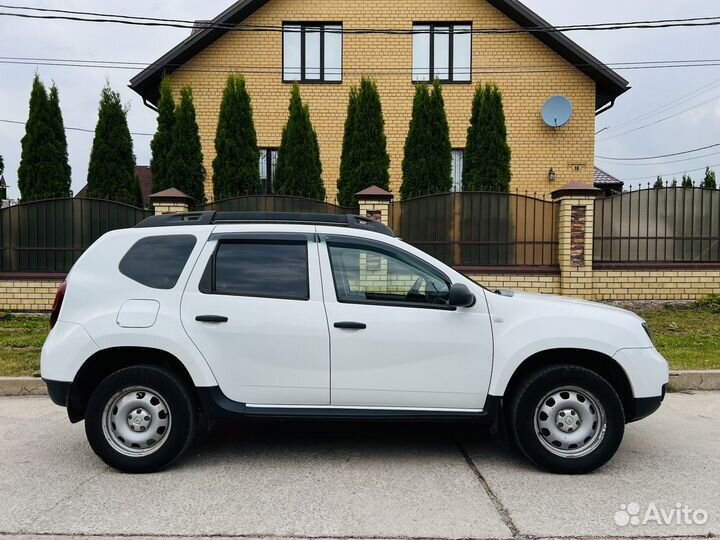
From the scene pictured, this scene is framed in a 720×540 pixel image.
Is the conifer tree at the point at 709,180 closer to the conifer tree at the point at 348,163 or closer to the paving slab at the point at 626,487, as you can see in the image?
the conifer tree at the point at 348,163

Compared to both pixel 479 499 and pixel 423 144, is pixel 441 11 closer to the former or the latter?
pixel 423 144

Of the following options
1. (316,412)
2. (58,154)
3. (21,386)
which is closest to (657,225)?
(316,412)

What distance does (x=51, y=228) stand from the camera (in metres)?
11.5

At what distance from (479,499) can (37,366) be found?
5.76m

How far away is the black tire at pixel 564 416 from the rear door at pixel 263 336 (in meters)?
1.39

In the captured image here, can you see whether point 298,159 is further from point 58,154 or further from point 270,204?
point 58,154

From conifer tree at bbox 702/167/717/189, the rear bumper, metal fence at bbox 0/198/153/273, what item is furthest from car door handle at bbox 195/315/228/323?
conifer tree at bbox 702/167/717/189

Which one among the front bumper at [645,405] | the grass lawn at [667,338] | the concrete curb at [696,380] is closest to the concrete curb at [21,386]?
the grass lawn at [667,338]

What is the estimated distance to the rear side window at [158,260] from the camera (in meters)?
4.46

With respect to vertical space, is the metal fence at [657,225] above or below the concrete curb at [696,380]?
above

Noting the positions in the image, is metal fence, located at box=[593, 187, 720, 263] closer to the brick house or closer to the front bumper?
the brick house

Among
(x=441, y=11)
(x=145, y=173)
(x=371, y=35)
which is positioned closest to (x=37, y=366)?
(x=371, y=35)

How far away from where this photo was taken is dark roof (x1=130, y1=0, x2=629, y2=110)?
15625 mm

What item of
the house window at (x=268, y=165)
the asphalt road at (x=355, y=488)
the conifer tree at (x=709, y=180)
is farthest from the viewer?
the conifer tree at (x=709, y=180)
